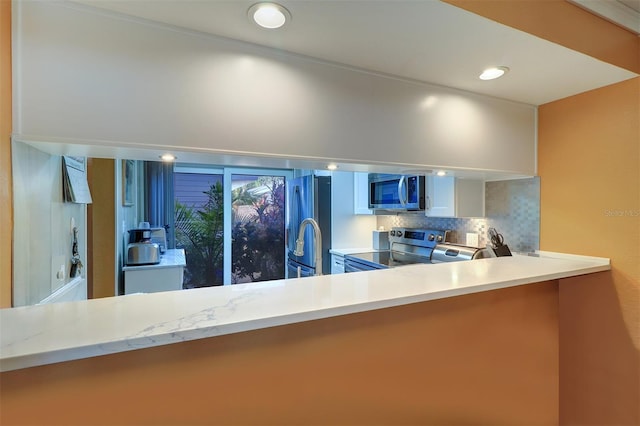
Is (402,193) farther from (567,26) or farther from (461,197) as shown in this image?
(567,26)

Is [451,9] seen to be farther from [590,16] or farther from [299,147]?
[590,16]

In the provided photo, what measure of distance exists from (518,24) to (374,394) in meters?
1.51

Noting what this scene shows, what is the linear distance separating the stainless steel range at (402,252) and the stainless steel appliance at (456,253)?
0.11 m

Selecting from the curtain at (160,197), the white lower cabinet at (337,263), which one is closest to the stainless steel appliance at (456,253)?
the white lower cabinet at (337,263)

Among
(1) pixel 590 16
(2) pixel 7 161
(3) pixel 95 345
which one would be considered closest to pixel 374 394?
(3) pixel 95 345

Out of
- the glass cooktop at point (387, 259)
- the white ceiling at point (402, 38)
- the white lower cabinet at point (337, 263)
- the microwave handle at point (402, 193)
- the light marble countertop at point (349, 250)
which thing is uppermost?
the white ceiling at point (402, 38)

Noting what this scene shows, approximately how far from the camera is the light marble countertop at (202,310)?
0.65 meters

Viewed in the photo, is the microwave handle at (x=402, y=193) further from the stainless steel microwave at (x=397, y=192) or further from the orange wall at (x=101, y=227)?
the orange wall at (x=101, y=227)

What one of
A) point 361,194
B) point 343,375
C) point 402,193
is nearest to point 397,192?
point 402,193

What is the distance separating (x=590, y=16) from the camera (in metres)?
1.27

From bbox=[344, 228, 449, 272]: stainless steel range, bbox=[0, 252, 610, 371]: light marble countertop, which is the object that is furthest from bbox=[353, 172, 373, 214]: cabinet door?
bbox=[0, 252, 610, 371]: light marble countertop

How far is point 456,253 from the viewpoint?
2447 mm

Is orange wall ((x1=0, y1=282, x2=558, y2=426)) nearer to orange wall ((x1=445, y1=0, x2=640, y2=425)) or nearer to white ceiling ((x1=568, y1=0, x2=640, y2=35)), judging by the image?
orange wall ((x1=445, y1=0, x2=640, y2=425))

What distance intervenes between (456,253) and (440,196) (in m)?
0.49
